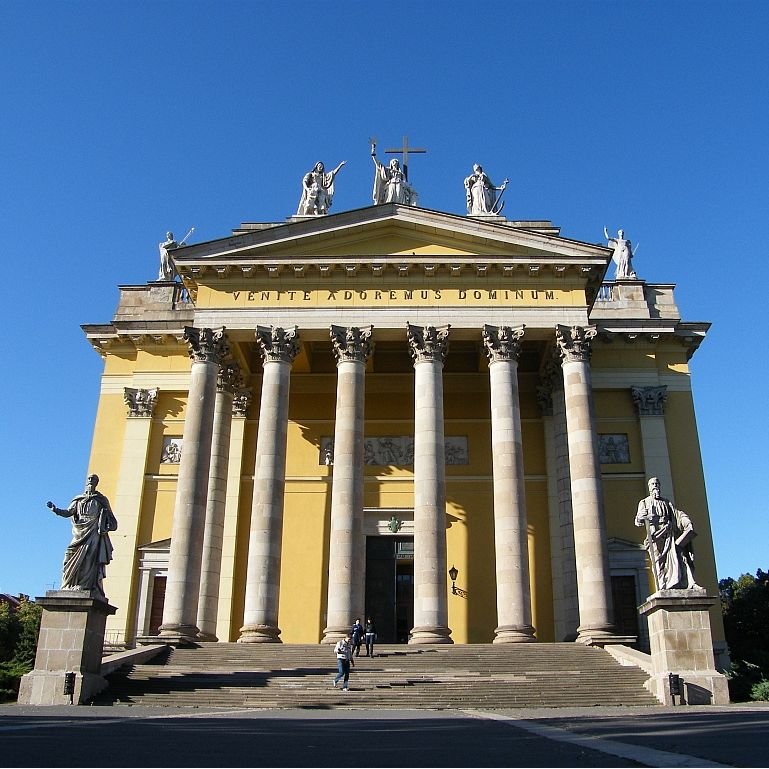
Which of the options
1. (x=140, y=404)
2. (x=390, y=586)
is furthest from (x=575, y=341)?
(x=140, y=404)

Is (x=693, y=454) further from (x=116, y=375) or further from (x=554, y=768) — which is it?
(x=554, y=768)

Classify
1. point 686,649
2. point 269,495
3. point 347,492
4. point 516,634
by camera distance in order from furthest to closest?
1. point 269,495
2. point 347,492
3. point 516,634
4. point 686,649

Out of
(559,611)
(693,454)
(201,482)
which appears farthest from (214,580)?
(693,454)

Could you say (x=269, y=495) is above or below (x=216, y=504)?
below

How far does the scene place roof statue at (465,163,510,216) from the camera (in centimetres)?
3400

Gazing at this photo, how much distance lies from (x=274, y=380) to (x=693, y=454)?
677 inches

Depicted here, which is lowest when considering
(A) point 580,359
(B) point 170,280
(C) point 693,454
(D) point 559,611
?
(D) point 559,611

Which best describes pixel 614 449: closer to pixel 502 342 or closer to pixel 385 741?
pixel 502 342

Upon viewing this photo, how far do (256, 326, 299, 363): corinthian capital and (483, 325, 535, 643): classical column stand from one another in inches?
270

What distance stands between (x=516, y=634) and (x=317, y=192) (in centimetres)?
1892

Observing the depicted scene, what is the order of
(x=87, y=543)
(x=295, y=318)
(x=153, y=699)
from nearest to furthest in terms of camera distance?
(x=153, y=699)
(x=87, y=543)
(x=295, y=318)

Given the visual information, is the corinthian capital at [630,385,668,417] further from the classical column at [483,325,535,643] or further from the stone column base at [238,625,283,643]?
the stone column base at [238,625,283,643]

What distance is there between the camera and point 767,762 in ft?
22.7

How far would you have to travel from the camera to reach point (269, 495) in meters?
26.8
